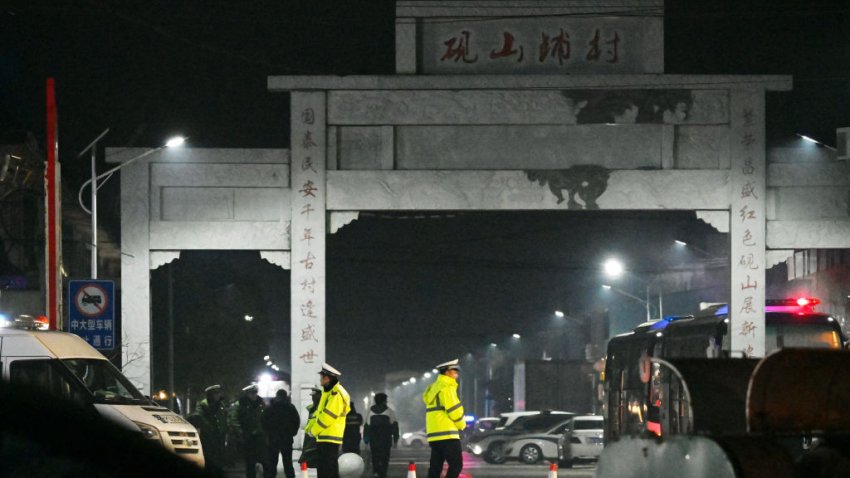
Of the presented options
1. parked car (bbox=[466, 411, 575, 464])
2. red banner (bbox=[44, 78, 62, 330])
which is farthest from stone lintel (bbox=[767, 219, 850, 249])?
red banner (bbox=[44, 78, 62, 330])

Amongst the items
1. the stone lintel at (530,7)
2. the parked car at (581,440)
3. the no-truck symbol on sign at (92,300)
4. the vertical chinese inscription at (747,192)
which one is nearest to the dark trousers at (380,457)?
the no-truck symbol on sign at (92,300)

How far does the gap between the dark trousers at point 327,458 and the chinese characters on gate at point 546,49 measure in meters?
11.9

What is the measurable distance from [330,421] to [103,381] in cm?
377

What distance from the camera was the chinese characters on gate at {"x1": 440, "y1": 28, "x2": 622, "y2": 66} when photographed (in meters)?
27.6

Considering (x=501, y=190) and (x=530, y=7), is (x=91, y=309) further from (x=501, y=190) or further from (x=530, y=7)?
(x=530, y=7)

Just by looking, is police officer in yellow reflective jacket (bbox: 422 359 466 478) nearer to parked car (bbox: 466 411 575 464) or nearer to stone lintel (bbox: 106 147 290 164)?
stone lintel (bbox: 106 147 290 164)

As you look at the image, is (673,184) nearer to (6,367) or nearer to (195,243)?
(195,243)

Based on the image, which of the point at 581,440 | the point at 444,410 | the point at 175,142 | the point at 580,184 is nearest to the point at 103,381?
the point at 444,410

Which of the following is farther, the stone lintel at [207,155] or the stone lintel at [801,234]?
the stone lintel at [801,234]

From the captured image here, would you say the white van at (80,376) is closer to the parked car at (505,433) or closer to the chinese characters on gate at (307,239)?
the chinese characters on gate at (307,239)

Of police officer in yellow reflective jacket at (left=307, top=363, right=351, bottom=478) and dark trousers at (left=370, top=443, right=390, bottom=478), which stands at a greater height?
police officer in yellow reflective jacket at (left=307, top=363, right=351, bottom=478)

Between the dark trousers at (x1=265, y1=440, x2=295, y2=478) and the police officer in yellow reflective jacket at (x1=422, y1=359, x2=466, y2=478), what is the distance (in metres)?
5.18

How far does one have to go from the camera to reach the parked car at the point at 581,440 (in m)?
35.1

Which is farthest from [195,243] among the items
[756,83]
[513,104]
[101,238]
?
[101,238]
